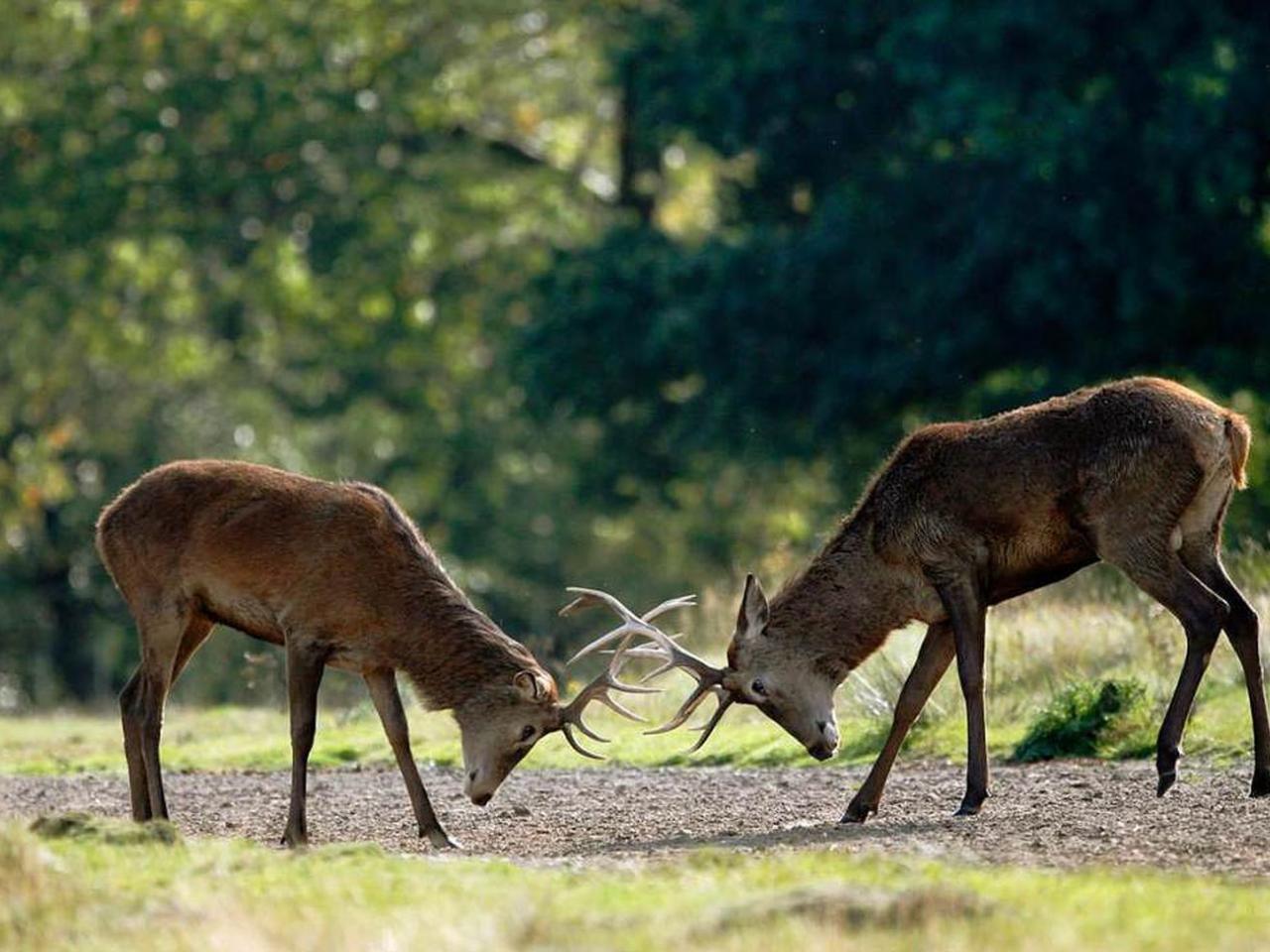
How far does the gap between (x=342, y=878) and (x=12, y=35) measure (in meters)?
31.0

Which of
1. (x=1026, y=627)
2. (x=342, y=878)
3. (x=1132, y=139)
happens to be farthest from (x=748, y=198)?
(x=342, y=878)

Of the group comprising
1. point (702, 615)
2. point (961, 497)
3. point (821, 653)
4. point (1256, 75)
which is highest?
point (1256, 75)

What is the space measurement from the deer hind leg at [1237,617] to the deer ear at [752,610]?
210 cm

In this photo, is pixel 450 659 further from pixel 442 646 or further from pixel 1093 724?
pixel 1093 724

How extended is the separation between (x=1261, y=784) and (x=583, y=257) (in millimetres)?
22321

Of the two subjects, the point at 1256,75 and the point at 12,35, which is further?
the point at 12,35

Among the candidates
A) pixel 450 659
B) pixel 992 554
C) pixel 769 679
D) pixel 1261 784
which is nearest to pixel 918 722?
pixel 769 679

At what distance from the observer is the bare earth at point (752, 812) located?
427 inches

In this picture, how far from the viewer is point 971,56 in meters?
28.3

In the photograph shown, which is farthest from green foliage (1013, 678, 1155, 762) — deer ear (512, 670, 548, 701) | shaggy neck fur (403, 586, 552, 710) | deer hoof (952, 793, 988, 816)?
shaggy neck fur (403, 586, 552, 710)

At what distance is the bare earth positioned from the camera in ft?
35.6

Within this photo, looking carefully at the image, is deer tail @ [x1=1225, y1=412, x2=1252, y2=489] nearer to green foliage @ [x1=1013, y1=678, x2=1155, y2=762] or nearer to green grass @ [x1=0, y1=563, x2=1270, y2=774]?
green grass @ [x1=0, y1=563, x2=1270, y2=774]

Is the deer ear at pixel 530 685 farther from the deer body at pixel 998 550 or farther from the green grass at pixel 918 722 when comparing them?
the green grass at pixel 918 722

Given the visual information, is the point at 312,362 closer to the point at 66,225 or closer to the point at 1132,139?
the point at 66,225
